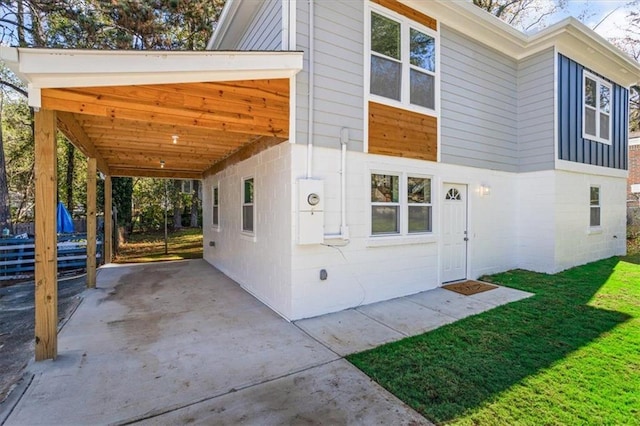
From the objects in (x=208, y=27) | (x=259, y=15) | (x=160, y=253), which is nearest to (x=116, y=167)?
(x=160, y=253)

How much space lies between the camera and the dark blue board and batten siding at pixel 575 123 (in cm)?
747

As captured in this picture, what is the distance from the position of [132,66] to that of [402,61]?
447cm

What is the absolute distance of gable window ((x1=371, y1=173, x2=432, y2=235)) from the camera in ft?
18.2

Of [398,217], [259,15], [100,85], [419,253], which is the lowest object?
[419,253]

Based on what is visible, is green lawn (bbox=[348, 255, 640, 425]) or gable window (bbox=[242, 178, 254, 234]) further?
gable window (bbox=[242, 178, 254, 234])

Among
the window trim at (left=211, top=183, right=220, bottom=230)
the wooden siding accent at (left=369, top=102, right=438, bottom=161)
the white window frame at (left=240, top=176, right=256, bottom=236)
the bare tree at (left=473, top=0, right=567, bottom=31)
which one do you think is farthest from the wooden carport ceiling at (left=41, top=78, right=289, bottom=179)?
the bare tree at (left=473, top=0, right=567, bottom=31)

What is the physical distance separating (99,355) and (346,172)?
404cm

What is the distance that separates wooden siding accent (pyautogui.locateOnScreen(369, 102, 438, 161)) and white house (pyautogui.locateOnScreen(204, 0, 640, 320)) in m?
0.03

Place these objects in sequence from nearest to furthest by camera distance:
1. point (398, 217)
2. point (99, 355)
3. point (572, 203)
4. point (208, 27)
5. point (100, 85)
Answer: point (100, 85) → point (99, 355) → point (398, 217) → point (572, 203) → point (208, 27)

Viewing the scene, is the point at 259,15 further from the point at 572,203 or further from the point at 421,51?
the point at 572,203

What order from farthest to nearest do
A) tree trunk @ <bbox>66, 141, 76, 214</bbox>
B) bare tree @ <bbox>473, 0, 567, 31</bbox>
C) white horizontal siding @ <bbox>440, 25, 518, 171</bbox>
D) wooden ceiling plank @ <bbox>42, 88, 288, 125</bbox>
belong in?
tree trunk @ <bbox>66, 141, 76, 214</bbox>, bare tree @ <bbox>473, 0, 567, 31</bbox>, white horizontal siding @ <bbox>440, 25, 518, 171</bbox>, wooden ceiling plank @ <bbox>42, 88, 288, 125</bbox>

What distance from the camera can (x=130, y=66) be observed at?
3.28 metres

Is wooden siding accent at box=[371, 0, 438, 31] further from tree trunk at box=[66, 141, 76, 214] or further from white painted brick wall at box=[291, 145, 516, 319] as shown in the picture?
tree trunk at box=[66, 141, 76, 214]

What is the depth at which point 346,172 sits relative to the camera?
5.07 meters
